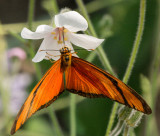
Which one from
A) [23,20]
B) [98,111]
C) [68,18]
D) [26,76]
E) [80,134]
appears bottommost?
[80,134]

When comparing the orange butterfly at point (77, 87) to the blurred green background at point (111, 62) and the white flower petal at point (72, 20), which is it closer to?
the white flower petal at point (72, 20)

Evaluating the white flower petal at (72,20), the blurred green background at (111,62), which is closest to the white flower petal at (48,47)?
the white flower petal at (72,20)

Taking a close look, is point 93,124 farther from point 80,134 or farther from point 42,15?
point 42,15

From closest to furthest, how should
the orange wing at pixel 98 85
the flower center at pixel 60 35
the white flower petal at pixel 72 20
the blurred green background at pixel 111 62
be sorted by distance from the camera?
the orange wing at pixel 98 85 < the white flower petal at pixel 72 20 < the flower center at pixel 60 35 < the blurred green background at pixel 111 62

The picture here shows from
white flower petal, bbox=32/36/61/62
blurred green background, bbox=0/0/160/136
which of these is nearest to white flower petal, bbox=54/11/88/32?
white flower petal, bbox=32/36/61/62

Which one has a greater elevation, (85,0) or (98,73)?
(85,0)

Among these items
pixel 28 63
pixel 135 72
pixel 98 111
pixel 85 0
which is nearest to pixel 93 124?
pixel 98 111

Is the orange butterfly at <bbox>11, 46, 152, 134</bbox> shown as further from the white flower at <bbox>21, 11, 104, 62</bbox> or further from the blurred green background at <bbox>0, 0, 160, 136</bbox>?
the blurred green background at <bbox>0, 0, 160, 136</bbox>

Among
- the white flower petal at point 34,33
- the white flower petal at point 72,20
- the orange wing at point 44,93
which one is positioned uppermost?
the white flower petal at point 72,20
